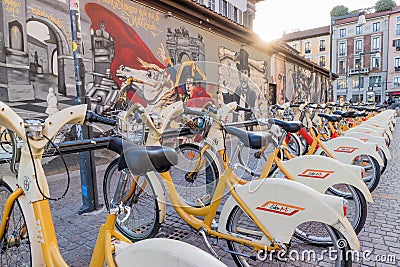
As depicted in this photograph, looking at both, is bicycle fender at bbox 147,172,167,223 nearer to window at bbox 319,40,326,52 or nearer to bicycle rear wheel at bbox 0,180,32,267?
bicycle rear wheel at bbox 0,180,32,267

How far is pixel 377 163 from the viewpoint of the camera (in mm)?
4094

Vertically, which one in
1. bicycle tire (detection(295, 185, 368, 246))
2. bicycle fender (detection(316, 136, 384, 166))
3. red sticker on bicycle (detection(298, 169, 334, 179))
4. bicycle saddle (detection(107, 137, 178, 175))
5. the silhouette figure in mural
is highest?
the silhouette figure in mural

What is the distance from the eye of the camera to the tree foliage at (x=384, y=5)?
45406mm

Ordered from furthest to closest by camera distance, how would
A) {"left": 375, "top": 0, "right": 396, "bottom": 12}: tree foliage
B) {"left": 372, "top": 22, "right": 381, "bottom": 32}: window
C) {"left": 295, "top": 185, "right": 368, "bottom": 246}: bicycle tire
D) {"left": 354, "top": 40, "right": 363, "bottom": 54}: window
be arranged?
{"left": 375, "top": 0, "right": 396, "bottom": 12}: tree foliage < {"left": 354, "top": 40, "right": 363, "bottom": 54}: window < {"left": 372, "top": 22, "right": 381, "bottom": 32}: window < {"left": 295, "top": 185, "right": 368, "bottom": 246}: bicycle tire

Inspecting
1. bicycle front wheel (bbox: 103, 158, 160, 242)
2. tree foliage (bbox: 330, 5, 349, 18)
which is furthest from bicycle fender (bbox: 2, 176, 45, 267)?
tree foliage (bbox: 330, 5, 349, 18)

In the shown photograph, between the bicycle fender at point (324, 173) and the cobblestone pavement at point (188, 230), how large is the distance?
0.48 meters

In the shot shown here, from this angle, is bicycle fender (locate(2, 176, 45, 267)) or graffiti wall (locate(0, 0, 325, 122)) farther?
graffiti wall (locate(0, 0, 325, 122))

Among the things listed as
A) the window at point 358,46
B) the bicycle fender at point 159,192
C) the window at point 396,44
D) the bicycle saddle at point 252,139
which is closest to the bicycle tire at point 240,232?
the bicycle saddle at point 252,139

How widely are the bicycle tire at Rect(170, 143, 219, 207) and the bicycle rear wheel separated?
114 cm

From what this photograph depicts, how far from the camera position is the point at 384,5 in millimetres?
46000

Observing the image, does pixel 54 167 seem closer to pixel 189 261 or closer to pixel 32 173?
pixel 32 173

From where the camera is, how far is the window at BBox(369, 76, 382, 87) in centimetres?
4094

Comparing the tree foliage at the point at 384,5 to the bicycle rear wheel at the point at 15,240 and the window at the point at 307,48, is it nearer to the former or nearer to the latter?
the window at the point at 307,48

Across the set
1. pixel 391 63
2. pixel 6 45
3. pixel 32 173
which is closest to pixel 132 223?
pixel 32 173
